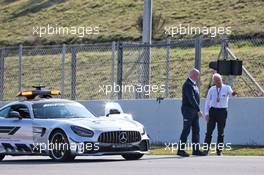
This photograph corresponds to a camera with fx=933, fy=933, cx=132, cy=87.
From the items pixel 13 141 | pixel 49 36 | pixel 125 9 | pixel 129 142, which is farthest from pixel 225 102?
pixel 125 9

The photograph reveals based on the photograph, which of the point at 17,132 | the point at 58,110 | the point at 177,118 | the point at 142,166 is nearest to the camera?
the point at 142,166

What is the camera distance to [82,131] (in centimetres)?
1880

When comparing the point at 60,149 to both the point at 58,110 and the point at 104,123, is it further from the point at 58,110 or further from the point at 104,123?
the point at 58,110

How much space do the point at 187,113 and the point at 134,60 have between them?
6046 millimetres

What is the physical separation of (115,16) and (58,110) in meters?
35.8

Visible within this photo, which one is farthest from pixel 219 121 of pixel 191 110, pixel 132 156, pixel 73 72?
pixel 73 72

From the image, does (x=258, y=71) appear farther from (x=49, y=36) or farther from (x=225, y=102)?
(x=49, y=36)

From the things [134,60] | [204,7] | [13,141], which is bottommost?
[13,141]

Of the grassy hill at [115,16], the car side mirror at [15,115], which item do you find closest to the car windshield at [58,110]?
the car side mirror at [15,115]

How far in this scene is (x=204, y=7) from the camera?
54344 millimetres

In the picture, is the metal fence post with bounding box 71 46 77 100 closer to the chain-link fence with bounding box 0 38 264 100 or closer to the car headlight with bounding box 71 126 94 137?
the chain-link fence with bounding box 0 38 264 100

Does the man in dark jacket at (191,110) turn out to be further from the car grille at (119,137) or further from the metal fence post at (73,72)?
the metal fence post at (73,72)

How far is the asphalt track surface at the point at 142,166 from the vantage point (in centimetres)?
1585

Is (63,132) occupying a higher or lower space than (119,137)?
higher
